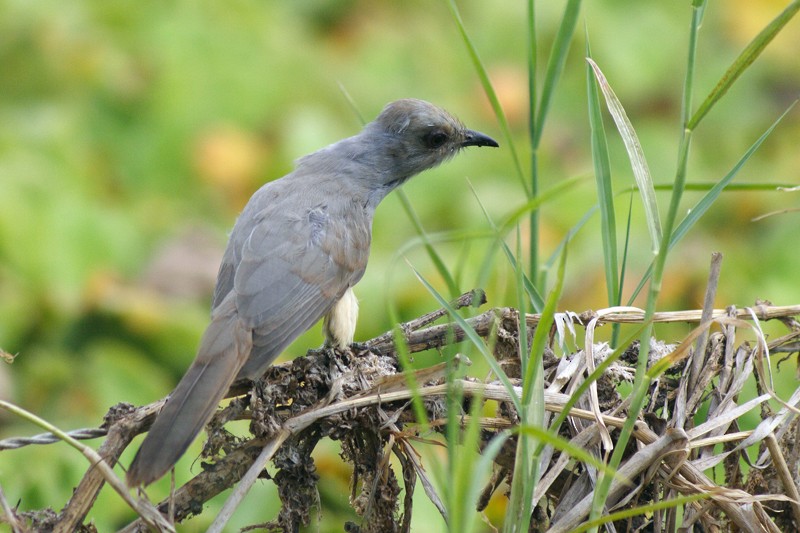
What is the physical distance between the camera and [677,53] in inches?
251

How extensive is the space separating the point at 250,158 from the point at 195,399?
3.42m

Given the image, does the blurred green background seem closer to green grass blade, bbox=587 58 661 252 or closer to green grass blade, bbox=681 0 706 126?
green grass blade, bbox=587 58 661 252

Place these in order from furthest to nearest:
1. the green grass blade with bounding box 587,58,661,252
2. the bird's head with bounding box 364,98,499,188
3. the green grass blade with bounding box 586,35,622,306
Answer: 1. the bird's head with bounding box 364,98,499,188
2. the green grass blade with bounding box 586,35,622,306
3. the green grass blade with bounding box 587,58,661,252

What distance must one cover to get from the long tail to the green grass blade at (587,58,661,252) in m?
0.97

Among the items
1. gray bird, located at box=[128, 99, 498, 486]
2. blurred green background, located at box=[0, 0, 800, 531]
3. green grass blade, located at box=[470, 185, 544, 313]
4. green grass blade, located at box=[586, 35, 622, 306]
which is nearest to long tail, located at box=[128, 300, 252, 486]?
gray bird, located at box=[128, 99, 498, 486]

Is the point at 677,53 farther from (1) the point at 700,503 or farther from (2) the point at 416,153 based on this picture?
(1) the point at 700,503

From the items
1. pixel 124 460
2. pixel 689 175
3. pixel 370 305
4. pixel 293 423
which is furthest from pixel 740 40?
pixel 293 423

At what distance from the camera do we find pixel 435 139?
138 inches

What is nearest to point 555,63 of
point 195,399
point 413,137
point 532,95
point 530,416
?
point 532,95

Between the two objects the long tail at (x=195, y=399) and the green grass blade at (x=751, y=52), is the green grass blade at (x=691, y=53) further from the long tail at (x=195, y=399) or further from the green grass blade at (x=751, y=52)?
the long tail at (x=195, y=399)

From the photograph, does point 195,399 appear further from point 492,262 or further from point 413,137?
point 413,137

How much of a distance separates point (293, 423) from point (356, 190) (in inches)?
55.5

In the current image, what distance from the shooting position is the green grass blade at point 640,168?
6.01 feet

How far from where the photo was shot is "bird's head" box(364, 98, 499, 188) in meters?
3.48
